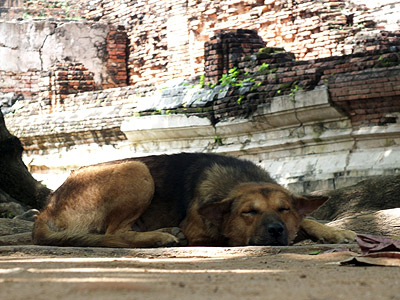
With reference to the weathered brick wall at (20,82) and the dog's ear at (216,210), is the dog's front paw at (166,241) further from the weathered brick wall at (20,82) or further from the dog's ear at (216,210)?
the weathered brick wall at (20,82)

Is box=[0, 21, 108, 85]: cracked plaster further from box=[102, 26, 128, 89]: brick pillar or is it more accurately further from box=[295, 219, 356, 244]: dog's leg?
box=[295, 219, 356, 244]: dog's leg

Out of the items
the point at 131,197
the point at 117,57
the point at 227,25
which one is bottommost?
the point at 131,197

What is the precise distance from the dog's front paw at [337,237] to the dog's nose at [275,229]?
0.50m

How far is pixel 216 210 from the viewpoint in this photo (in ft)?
18.3

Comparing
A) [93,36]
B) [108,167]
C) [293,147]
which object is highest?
[93,36]

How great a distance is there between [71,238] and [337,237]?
196 centimetres

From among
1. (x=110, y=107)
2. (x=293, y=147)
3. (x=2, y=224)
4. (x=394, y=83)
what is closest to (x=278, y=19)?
(x=110, y=107)

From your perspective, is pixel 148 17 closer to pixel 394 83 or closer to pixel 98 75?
pixel 98 75

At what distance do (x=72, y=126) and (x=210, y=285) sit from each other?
1416 centimetres

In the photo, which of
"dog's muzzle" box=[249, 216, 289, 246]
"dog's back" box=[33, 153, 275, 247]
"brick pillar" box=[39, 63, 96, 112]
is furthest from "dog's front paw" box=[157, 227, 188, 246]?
"brick pillar" box=[39, 63, 96, 112]

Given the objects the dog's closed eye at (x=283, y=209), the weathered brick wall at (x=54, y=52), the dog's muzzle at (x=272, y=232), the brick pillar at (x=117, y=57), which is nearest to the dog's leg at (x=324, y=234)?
the dog's closed eye at (x=283, y=209)

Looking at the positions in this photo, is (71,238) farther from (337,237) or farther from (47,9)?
(47,9)

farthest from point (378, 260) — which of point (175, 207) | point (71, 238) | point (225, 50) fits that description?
point (225, 50)

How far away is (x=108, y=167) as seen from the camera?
19.5 ft
